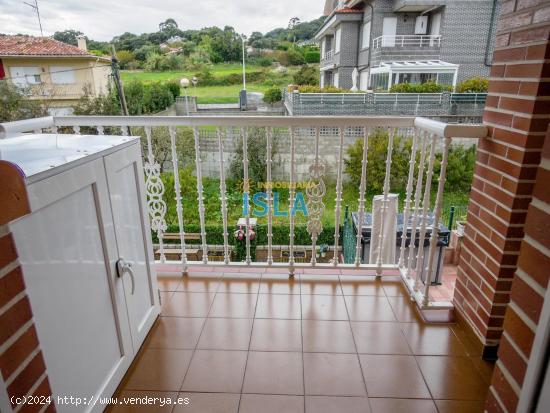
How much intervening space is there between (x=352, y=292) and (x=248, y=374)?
38.7 inches

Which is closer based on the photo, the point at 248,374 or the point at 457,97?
the point at 248,374

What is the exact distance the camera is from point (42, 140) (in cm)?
154

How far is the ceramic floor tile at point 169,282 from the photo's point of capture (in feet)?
8.02

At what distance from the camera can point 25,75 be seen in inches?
87.7

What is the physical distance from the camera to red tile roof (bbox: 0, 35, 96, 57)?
1718mm

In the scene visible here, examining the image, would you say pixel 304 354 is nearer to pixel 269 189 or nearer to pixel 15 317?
pixel 269 189

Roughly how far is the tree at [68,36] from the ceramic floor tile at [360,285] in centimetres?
253

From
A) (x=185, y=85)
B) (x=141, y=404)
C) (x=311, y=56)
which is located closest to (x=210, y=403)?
(x=141, y=404)

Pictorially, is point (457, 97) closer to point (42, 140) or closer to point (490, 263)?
point (490, 263)

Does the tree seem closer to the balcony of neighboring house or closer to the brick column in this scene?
the brick column

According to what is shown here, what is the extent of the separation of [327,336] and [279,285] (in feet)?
1.97

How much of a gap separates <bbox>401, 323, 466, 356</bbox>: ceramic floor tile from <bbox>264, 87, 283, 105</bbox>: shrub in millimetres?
4500

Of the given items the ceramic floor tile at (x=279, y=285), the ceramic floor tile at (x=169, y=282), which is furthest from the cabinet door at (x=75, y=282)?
the ceramic floor tile at (x=279, y=285)

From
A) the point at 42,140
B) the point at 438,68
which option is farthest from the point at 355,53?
the point at 42,140
